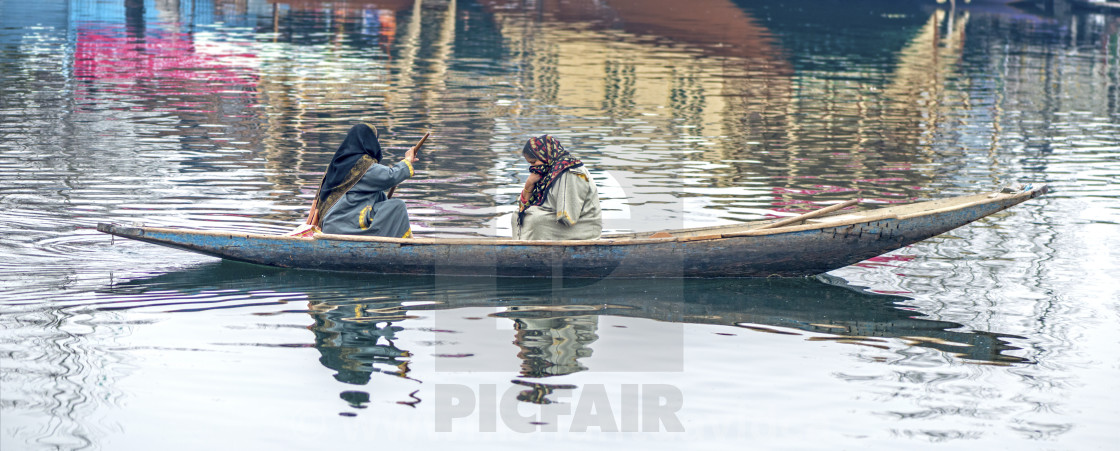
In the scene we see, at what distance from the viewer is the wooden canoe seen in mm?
8281

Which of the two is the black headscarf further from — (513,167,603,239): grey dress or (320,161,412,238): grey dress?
(513,167,603,239): grey dress

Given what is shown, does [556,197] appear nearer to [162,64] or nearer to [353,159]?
[353,159]

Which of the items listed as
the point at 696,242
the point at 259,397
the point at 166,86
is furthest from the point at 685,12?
the point at 259,397

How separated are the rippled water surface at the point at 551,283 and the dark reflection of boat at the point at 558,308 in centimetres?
3

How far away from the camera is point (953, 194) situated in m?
12.5

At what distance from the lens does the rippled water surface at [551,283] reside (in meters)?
6.11

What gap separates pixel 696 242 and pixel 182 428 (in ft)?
12.7

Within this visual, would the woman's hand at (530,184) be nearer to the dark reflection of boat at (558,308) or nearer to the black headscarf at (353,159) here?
the dark reflection of boat at (558,308)

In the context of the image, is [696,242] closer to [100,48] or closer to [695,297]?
[695,297]

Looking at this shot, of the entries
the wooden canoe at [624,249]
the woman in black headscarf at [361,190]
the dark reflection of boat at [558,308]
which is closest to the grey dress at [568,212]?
the wooden canoe at [624,249]

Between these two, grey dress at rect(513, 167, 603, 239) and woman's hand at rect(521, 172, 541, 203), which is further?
woman's hand at rect(521, 172, 541, 203)
